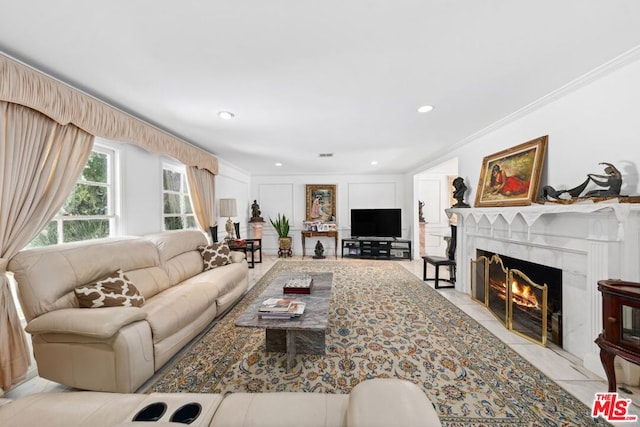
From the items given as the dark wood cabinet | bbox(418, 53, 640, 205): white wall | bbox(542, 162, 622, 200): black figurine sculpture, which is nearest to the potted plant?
bbox(418, 53, 640, 205): white wall

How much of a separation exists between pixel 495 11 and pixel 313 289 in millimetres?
2587

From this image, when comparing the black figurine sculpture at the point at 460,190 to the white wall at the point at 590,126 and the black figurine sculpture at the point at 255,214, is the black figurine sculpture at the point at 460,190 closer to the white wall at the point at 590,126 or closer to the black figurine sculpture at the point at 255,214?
the white wall at the point at 590,126

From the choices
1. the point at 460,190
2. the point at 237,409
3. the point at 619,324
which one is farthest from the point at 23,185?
the point at 460,190

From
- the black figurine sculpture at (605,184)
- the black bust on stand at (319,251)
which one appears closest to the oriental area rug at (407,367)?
the black figurine sculpture at (605,184)

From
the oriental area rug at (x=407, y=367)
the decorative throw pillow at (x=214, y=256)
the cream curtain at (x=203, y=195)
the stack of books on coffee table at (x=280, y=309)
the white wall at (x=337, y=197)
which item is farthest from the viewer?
the white wall at (x=337, y=197)

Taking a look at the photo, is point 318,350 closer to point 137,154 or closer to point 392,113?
point 392,113

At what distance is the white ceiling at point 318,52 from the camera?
1.33 m

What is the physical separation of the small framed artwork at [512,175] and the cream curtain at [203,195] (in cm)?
427

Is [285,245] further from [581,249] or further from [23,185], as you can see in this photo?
[581,249]

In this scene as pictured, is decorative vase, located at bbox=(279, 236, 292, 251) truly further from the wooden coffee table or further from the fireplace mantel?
the fireplace mantel

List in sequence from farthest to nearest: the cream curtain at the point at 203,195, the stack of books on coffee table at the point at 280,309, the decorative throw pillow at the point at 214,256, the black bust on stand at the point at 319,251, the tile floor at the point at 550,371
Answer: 1. the black bust on stand at the point at 319,251
2. the cream curtain at the point at 203,195
3. the decorative throw pillow at the point at 214,256
4. the stack of books on coffee table at the point at 280,309
5. the tile floor at the point at 550,371

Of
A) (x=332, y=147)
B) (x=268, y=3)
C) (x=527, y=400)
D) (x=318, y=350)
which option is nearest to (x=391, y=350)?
(x=318, y=350)

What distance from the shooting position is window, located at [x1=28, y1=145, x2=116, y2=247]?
7.40ft

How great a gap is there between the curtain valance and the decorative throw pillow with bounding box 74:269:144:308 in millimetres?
1335
